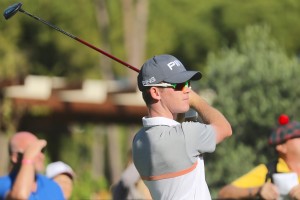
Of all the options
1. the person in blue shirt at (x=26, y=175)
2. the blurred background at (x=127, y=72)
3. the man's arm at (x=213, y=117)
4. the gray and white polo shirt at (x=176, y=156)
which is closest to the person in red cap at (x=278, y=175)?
the person in blue shirt at (x=26, y=175)

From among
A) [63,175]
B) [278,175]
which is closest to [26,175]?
[278,175]

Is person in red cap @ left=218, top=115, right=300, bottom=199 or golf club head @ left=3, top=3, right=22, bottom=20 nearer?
golf club head @ left=3, top=3, right=22, bottom=20

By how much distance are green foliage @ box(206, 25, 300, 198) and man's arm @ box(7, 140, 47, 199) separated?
7.59 meters

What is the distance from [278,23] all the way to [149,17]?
411 cm

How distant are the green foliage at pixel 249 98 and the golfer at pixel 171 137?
8.50 m

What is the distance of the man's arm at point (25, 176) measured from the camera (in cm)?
747

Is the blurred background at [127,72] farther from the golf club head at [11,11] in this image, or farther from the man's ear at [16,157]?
the golf club head at [11,11]

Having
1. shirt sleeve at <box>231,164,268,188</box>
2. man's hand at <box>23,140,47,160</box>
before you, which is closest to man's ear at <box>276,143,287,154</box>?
shirt sleeve at <box>231,164,268,188</box>

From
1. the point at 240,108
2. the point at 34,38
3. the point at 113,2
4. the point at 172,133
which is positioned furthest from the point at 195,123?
the point at 113,2

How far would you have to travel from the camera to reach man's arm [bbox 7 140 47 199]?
24.5 ft

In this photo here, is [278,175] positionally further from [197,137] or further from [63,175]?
[63,175]

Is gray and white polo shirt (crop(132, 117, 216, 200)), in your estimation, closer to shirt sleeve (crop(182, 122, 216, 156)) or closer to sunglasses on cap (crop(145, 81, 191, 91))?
shirt sleeve (crop(182, 122, 216, 156))

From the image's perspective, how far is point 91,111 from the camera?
25312 mm

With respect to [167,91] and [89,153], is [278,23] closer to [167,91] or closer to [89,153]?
[89,153]
